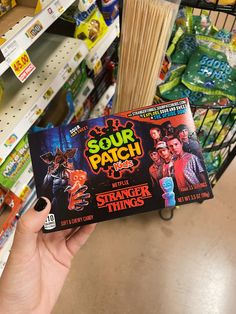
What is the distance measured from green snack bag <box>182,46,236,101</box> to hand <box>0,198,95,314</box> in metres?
0.68

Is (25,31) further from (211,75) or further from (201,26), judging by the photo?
(201,26)

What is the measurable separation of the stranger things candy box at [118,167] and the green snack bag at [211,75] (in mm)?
378

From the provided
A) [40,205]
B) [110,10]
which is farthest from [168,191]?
[110,10]

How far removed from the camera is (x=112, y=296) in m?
1.26

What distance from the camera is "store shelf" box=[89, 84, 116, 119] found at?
1.49m

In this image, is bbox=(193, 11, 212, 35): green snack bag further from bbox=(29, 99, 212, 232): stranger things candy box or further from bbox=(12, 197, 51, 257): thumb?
bbox=(12, 197, 51, 257): thumb

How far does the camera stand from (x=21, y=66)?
0.77 metres

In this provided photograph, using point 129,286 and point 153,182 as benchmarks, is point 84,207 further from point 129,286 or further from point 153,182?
point 129,286

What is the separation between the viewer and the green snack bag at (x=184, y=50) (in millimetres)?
1078

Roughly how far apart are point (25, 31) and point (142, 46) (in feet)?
1.04

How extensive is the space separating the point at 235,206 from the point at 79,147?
1098 millimetres

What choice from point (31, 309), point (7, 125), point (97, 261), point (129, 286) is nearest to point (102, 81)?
point (7, 125)

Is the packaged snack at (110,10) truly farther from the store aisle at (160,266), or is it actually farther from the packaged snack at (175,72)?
→ the store aisle at (160,266)

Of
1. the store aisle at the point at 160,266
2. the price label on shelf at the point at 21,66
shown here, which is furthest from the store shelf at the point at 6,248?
the price label on shelf at the point at 21,66
